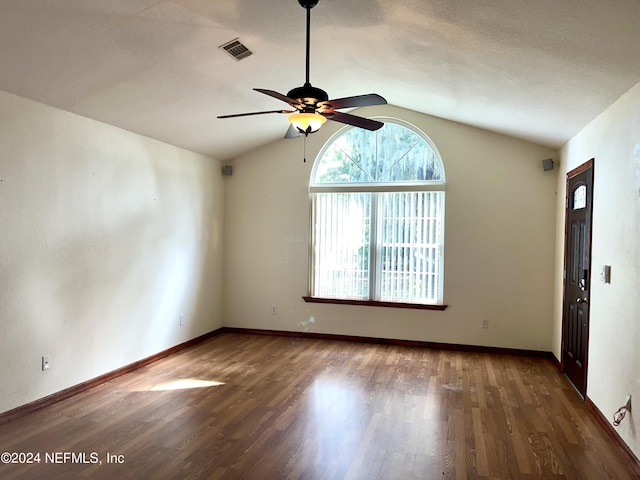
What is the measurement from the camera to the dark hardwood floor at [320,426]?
263 cm

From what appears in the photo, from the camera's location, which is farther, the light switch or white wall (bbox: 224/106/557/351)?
A: white wall (bbox: 224/106/557/351)

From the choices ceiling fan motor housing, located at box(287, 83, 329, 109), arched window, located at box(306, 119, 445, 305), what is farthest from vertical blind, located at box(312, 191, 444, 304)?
ceiling fan motor housing, located at box(287, 83, 329, 109)

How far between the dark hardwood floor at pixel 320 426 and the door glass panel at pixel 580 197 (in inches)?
66.7

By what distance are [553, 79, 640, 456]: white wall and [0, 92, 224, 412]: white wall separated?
4.18 metres

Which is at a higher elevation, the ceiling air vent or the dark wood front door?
the ceiling air vent

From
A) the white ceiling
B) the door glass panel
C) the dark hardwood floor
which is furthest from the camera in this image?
the door glass panel

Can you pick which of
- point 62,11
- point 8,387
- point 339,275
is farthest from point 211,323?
point 62,11

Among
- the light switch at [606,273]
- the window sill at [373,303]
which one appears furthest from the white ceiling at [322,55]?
the window sill at [373,303]

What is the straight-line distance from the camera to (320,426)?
3.21 m

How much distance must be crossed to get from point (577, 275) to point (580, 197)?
0.73 metres

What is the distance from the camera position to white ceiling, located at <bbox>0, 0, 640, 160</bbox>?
2.50 metres

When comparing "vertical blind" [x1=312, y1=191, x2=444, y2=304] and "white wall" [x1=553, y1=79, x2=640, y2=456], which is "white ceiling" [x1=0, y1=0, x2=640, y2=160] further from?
"vertical blind" [x1=312, y1=191, x2=444, y2=304]

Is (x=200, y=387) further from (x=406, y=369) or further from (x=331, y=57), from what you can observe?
(x=331, y=57)

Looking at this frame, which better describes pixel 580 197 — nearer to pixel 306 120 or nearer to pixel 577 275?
pixel 577 275
